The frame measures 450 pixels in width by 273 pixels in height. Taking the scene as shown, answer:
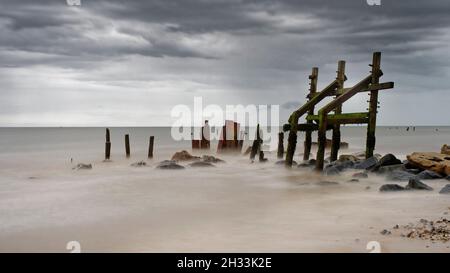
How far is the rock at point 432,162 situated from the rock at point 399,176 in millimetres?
882

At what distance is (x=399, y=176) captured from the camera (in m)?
14.9

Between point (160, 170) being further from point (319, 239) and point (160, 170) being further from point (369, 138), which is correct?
point (319, 239)

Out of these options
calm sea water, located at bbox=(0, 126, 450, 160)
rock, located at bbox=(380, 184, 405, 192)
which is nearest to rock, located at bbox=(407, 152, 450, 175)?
rock, located at bbox=(380, 184, 405, 192)

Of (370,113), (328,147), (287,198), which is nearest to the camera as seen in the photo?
(287,198)

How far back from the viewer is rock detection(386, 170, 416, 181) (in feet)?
48.1

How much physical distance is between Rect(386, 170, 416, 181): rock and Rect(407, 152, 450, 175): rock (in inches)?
34.7

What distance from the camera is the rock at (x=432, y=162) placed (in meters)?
14.8

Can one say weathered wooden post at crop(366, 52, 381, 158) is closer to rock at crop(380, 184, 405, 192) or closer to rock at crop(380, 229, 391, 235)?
rock at crop(380, 184, 405, 192)

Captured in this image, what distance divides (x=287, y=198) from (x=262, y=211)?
1.93 m

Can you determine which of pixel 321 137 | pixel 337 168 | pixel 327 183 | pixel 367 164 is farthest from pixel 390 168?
pixel 327 183

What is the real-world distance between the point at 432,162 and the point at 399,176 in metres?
1.38
